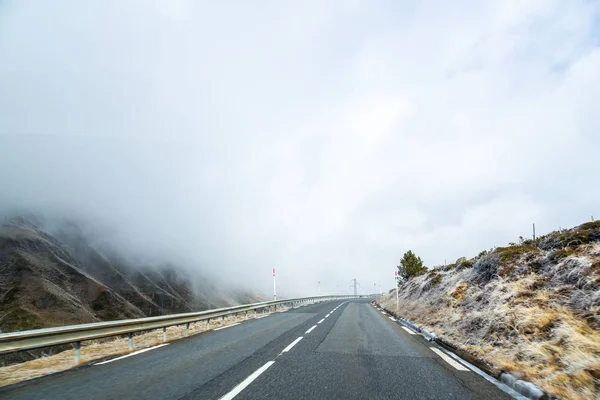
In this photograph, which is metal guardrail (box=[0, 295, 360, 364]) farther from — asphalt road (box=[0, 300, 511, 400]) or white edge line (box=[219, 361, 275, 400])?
white edge line (box=[219, 361, 275, 400])

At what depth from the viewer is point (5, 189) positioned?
96500mm

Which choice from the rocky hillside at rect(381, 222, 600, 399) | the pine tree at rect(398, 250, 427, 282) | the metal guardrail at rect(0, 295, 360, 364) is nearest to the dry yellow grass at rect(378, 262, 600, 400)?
the rocky hillside at rect(381, 222, 600, 399)

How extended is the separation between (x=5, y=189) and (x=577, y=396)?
123 m

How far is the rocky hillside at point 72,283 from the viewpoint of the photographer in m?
58.8

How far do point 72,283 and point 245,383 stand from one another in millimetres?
77980

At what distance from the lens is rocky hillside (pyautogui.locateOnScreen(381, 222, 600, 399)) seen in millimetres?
5943

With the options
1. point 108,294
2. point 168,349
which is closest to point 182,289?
point 108,294

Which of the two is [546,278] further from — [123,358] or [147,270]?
[147,270]

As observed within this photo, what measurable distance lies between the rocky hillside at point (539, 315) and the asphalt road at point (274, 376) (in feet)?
3.20

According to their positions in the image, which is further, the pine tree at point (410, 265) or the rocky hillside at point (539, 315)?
the pine tree at point (410, 265)

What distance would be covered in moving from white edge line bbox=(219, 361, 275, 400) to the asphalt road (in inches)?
0.6

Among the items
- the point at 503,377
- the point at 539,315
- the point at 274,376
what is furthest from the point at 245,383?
the point at 539,315

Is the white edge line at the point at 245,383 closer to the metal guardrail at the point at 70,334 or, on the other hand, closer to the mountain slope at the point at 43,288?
the metal guardrail at the point at 70,334

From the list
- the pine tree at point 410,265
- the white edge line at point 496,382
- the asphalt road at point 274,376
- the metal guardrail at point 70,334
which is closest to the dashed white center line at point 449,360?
the asphalt road at point 274,376
